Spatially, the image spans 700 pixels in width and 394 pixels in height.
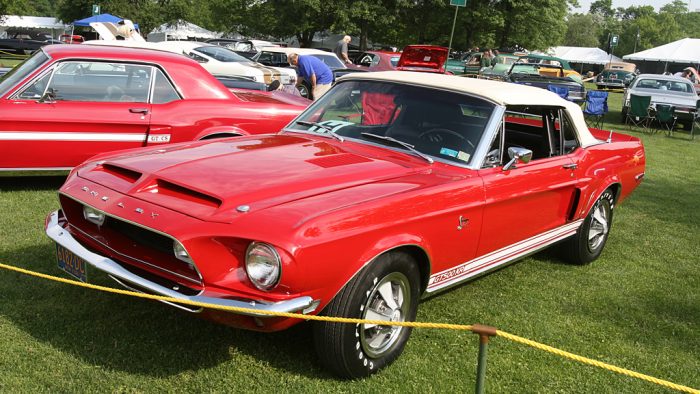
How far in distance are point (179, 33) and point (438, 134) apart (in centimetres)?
4498

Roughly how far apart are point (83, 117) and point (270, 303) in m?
4.25

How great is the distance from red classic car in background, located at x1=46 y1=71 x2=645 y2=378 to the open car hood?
13.6 m

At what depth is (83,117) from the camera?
618 centimetres

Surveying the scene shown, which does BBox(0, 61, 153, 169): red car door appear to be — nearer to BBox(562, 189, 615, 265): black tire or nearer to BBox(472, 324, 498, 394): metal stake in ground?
BBox(562, 189, 615, 265): black tire

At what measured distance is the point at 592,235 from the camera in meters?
5.59

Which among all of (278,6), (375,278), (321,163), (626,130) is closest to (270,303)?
(375,278)

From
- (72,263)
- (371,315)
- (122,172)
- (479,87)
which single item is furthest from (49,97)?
(371,315)

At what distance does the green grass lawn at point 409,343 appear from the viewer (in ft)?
10.6

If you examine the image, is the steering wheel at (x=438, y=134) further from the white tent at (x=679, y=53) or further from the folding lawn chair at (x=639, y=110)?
the white tent at (x=679, y=53)

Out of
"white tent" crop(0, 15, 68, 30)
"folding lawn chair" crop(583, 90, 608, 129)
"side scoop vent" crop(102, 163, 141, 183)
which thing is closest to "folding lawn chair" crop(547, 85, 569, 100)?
"folding lawn chair" crop(583, 90, 608, 129)

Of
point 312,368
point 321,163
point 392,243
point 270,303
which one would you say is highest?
point 321,163

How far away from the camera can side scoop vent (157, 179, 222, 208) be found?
311cm

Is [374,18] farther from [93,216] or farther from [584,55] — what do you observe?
[93,216]

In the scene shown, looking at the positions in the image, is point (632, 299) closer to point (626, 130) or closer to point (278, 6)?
point (626, 130)
